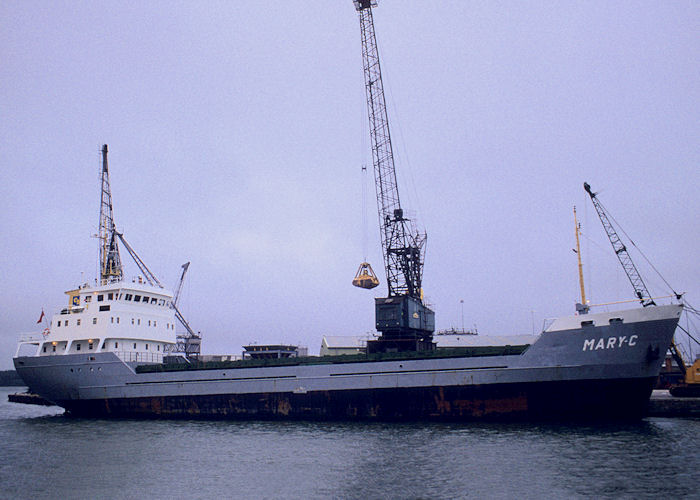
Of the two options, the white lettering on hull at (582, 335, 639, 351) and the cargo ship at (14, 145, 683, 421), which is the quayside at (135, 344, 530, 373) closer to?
the cargo ship at (14, 145, 683, 421)

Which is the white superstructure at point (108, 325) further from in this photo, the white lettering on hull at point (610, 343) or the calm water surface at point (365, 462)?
the white lettering on hull at point (610, 343)

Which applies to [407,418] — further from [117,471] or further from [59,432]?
[59,432]

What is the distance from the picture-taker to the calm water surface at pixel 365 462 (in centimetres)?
1725

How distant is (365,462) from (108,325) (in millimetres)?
26699

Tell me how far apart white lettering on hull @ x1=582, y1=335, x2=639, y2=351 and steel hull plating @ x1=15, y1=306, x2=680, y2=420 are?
0.17ft

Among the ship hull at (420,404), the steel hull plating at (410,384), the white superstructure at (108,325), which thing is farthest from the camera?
the white superstructure at (108,325)

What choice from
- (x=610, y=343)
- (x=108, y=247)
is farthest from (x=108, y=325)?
(x=610, y=343)

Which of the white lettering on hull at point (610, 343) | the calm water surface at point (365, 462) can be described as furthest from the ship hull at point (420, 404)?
the white lettering on hull at point (610, 343)

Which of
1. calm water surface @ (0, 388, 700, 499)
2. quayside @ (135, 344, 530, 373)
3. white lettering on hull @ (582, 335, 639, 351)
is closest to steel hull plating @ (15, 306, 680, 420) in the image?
white lettering on hull @ (582, 335, 639, 351)

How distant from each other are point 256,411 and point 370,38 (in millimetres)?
34182

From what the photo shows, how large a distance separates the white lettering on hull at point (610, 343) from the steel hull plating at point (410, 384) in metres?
0.05

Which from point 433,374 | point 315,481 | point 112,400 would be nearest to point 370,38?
point 433,374

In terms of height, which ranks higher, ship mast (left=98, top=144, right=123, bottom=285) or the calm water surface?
ship mast (left=98, top=144, right=123, bottom=285)

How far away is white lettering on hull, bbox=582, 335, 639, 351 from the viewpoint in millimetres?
28641
